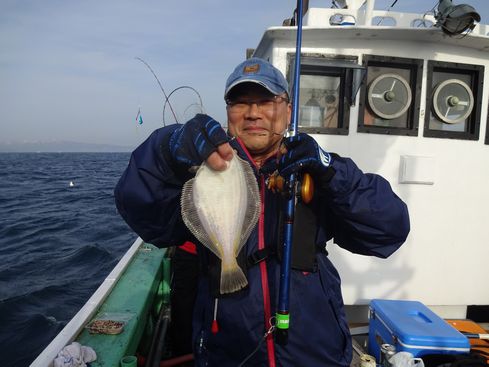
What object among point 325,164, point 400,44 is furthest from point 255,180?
point 400,44

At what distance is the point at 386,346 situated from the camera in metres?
3.20

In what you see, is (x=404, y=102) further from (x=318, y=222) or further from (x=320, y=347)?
(x=320, y=347)

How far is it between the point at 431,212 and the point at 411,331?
2.09m

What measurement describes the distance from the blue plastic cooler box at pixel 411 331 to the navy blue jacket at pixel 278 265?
142 cm

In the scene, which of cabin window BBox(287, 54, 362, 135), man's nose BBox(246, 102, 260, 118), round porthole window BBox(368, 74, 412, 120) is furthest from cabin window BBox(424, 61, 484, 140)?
man's nose BBox(246, 102, 260, 118)

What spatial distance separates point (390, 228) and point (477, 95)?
3.84 m

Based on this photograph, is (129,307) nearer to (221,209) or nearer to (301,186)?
(221,209)

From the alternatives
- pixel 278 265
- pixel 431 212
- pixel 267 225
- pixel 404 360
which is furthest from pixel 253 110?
pixel 431 212

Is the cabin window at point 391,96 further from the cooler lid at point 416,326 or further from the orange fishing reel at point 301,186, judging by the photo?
the orange fishing reel at point 301,186

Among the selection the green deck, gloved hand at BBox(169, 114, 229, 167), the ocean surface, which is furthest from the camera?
the ocean surface

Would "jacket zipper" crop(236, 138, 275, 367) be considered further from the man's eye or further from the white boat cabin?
the white boat cabin

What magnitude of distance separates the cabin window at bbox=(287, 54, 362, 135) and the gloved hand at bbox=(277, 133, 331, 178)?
9.37ft

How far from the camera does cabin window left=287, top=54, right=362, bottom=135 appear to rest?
4.61 meters

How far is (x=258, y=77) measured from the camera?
2219mm
